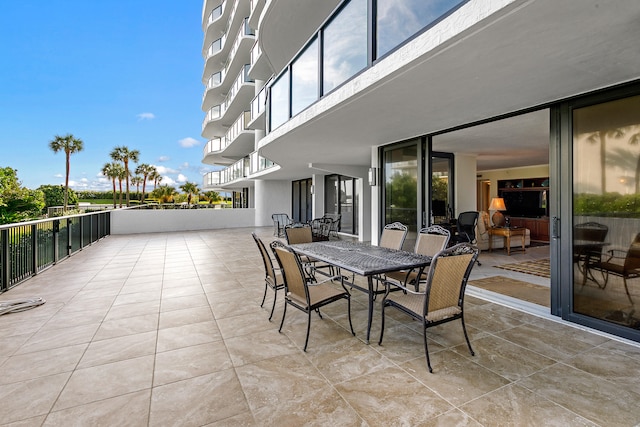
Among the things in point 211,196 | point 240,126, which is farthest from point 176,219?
point 211,196

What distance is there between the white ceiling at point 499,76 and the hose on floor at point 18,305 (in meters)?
4.34

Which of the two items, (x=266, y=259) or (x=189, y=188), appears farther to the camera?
(x=189, y=188)

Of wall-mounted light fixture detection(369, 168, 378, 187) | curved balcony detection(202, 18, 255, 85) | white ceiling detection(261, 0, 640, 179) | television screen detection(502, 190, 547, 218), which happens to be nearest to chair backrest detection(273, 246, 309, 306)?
white ceiling detection(261, 0, 640, 179)

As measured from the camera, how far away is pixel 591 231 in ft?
10.5

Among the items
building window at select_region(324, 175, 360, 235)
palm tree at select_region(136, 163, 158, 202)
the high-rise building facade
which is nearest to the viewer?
the high-rise building facade

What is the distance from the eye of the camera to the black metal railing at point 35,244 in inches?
187

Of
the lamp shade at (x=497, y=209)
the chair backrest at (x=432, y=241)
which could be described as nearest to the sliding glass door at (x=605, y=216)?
the chair backrest at (x=432, y=241)

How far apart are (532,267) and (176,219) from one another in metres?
12.8

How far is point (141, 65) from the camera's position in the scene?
73.4 metres

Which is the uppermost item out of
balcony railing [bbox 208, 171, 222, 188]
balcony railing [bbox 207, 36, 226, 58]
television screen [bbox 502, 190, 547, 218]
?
balcony railing [bbox 207, 36, 226, 58]

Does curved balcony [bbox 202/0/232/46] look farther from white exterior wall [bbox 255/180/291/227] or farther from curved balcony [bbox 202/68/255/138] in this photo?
white exterior wall [bbox 255/180/291/227]

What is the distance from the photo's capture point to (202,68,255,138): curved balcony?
52.7 ft

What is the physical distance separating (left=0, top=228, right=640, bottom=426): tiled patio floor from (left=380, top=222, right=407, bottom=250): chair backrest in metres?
1.08

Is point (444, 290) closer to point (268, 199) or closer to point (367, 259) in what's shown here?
point (367, 259)
